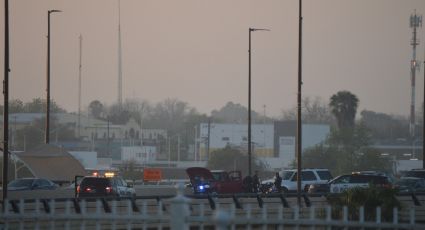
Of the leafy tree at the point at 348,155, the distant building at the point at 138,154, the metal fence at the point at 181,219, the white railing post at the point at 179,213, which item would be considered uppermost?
the white railing post at the point at 179,213

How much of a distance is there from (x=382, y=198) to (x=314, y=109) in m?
158

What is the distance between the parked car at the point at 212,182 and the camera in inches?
1879

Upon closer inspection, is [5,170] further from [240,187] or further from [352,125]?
[352,125]

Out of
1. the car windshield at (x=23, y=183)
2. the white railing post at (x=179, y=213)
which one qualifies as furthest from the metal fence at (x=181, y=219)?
the car windshield at (x=23, y=183)

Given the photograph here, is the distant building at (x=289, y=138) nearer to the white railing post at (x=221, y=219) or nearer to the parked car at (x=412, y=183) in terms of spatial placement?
→ the parked car at (x=412, y=183)

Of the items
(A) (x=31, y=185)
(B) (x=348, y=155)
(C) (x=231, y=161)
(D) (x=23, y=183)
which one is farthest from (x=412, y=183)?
(C) (x=231, y=161)

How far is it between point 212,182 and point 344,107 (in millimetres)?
59710

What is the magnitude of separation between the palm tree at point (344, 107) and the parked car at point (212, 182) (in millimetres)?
55788

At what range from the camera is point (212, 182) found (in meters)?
48.4

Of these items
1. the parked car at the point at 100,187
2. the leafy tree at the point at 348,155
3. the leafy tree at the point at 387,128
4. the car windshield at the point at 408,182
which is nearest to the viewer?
the parked car at the point at 100,187

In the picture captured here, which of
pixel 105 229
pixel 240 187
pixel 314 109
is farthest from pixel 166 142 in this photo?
pixel 105 229

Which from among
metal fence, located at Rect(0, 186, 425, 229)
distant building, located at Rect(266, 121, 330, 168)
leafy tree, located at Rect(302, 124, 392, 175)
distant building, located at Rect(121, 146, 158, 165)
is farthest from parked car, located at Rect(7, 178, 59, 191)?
distant building, located at Rect(121, 146, 158, 165)

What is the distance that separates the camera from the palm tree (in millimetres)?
104000

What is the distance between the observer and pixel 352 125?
107125 millimetres
